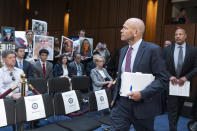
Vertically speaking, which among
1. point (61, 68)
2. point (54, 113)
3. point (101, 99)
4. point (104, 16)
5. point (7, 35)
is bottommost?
point (54, 113)

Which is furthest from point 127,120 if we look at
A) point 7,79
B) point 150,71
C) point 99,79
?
point 99,79

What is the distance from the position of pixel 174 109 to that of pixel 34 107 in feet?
6.31

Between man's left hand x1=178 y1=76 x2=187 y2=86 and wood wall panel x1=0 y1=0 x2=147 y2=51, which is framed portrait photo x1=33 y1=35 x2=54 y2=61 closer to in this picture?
wood wall panel x1=0 y1=0 x2=147 y2=51

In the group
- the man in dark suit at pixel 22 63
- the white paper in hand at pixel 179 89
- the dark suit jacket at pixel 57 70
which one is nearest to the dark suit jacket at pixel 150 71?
the white paper in hand at pixel 179 89

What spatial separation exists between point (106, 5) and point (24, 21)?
20.9 feet

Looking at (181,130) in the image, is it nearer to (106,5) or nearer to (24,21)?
(106,5)

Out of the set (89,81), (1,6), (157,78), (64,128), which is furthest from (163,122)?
(1,6)

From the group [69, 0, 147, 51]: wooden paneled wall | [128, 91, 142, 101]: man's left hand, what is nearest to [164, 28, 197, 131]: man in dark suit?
[128, 91, 142, 101]: man's left hand

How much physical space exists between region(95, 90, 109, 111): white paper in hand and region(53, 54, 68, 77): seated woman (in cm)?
212

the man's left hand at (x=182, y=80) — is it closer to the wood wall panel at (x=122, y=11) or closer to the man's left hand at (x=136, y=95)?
the man's left hand at (x=136, y=95)

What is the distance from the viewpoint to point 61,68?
5223 millimetres

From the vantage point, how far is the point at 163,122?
169 inches

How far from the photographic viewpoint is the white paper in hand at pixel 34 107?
2486 mm

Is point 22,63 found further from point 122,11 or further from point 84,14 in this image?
point 84,14
